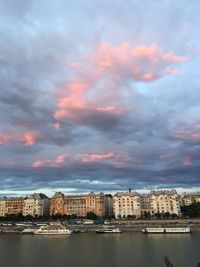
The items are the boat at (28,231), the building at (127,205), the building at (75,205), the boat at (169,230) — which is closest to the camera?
the boat at (169,230)

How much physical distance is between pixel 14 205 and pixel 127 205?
6895 centimetres

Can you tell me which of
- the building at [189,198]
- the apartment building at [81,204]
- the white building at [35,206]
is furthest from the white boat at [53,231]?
the building at [189,198]

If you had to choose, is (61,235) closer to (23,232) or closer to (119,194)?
(23,232)

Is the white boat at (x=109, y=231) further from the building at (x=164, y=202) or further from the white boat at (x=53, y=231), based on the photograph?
the building at (x=164, y=202)

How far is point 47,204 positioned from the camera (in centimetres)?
18738

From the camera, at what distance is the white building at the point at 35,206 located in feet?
574

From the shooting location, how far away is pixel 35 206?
578 ft

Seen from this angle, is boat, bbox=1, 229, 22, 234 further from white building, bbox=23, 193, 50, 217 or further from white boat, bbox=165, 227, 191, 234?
white building, bbox=23, 193, 50, 217

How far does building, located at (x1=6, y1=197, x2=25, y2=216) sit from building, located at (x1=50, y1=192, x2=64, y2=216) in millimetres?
18192

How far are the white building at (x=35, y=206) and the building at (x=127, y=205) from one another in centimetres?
4539

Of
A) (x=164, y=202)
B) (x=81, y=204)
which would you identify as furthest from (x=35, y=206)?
(x=164, y=202)

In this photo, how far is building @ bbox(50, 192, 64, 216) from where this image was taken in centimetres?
17175

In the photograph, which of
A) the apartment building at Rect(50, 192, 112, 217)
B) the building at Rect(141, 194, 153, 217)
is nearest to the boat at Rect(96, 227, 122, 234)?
the building at Rect(141, 194, 153, 217)

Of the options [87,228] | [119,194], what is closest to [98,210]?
[119,194]
